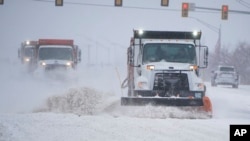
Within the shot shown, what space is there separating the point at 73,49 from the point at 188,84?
42.3 feet

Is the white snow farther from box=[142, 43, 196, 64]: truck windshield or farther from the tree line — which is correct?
the tree line

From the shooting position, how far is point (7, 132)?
11.6m

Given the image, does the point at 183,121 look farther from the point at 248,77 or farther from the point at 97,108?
the point at 248,77

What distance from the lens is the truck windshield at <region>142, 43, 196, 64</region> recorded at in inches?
700

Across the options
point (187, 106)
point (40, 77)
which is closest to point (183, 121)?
point (187, 106)

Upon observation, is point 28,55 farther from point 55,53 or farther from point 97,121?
point 97,121

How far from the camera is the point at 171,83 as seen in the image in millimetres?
16938

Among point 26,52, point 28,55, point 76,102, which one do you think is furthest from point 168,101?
point 26,52

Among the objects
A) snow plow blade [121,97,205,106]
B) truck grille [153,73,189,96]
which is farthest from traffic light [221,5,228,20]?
snow plow blade [121,97,205,106]

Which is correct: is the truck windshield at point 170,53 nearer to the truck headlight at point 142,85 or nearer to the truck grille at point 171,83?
the truck grille at point 171,83

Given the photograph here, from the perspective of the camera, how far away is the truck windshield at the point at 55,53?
28.3 metres

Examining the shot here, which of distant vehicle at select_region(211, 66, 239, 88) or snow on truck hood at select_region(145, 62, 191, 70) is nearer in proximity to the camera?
snow on truck hood at select_region(145, 62, 191, 70)

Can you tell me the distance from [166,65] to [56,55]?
12.1m

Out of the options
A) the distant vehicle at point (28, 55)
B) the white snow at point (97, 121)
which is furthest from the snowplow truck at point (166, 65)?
the distant vehicle at point (28, 55)
